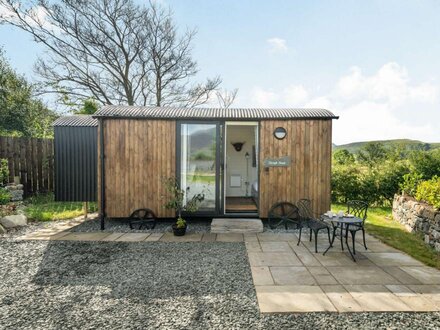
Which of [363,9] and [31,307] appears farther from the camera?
[363,9]

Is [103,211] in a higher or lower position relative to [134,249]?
higher

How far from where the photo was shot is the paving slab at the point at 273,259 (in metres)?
3.42

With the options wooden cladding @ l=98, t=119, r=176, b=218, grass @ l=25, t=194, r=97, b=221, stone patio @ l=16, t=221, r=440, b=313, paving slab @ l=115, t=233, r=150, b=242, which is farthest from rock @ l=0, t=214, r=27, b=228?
paving slab @ l=115, t=233, r=150, b=242

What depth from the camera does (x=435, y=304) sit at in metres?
2.40

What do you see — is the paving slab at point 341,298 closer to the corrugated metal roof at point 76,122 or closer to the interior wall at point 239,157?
the interior wall at point 239,157

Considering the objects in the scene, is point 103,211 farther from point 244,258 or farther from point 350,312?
point 350,312

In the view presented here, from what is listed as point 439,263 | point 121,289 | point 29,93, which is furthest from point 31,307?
point 29,93

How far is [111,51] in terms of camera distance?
12.0m

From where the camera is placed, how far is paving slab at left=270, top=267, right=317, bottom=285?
2.86m

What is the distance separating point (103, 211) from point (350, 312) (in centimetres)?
466

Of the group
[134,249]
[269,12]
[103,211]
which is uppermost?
[269,12]

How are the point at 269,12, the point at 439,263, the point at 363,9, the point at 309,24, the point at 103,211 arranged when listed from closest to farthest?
the point at 439,263 → the point at 103,211 → the point at 363,9 → the point at 309,24 → the point at 269,12

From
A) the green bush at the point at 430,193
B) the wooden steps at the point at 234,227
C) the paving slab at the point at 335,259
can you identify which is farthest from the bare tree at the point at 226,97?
the paving slab at the point at 335,259

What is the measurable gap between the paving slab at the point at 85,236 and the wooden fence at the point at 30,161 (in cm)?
442
